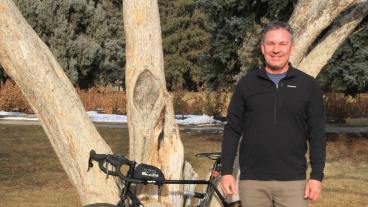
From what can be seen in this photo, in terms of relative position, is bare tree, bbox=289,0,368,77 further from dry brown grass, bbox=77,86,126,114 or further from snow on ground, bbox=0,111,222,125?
dry brown grass, bbox=77,86,126,114

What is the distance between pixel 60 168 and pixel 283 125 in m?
9.18

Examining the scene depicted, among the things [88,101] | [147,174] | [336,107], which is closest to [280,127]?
[147,174]

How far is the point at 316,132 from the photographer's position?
12.6 ft

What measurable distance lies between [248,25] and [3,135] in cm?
739

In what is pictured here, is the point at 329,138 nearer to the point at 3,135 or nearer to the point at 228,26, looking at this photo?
the point at 228,26

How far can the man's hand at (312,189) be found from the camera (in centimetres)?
381

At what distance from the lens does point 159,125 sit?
573 cm

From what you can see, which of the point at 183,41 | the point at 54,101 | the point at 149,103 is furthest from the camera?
the point at 183,41

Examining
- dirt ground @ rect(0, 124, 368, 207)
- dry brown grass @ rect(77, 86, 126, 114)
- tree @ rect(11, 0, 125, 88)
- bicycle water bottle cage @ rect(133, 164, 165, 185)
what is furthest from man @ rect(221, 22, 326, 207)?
tree @ rect(11, 0, 125, 88)

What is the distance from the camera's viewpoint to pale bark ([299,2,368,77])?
6.32 m

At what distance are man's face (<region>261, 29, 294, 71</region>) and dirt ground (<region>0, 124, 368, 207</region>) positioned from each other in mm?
5898

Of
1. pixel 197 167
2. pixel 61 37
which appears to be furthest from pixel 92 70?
pixel 197 167

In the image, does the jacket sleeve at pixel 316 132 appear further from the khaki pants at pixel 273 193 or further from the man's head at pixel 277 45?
the man's head at pixel 277 45

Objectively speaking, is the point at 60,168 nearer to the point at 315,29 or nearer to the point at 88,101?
the point at 315,29
